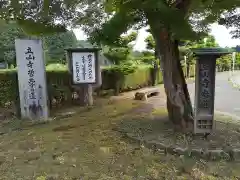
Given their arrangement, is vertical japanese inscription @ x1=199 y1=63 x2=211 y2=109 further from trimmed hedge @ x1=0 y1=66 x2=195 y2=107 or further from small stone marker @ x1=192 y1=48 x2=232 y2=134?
trimmed hedge @ x1=0 y1=66 x2=195 y2=107

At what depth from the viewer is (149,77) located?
57.3ft

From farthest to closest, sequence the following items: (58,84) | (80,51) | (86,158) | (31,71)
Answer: (58,84) < (80,51) < (31,71) < (86,158)

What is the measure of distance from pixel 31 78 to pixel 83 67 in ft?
6.35

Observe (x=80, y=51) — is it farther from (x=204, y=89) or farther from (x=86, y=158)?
(x=86, y=158)

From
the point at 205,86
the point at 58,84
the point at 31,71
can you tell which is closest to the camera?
the point at 205,86

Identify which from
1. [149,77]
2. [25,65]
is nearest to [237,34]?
[25,65]

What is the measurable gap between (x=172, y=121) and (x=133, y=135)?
3.69 feet

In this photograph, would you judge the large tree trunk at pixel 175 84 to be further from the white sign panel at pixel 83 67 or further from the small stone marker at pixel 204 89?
the white sign panel at pixel 83 67

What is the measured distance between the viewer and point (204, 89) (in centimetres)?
552

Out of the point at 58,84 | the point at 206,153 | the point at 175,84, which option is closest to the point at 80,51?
the point at 58,84

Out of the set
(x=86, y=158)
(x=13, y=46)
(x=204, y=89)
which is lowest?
(x=86, y=158)

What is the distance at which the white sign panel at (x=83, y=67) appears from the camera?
29.0 feet

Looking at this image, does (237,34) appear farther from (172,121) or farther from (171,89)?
(172,121)

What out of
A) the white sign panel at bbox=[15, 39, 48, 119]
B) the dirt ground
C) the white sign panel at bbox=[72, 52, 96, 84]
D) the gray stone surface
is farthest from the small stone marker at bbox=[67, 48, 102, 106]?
the gray stone surface
